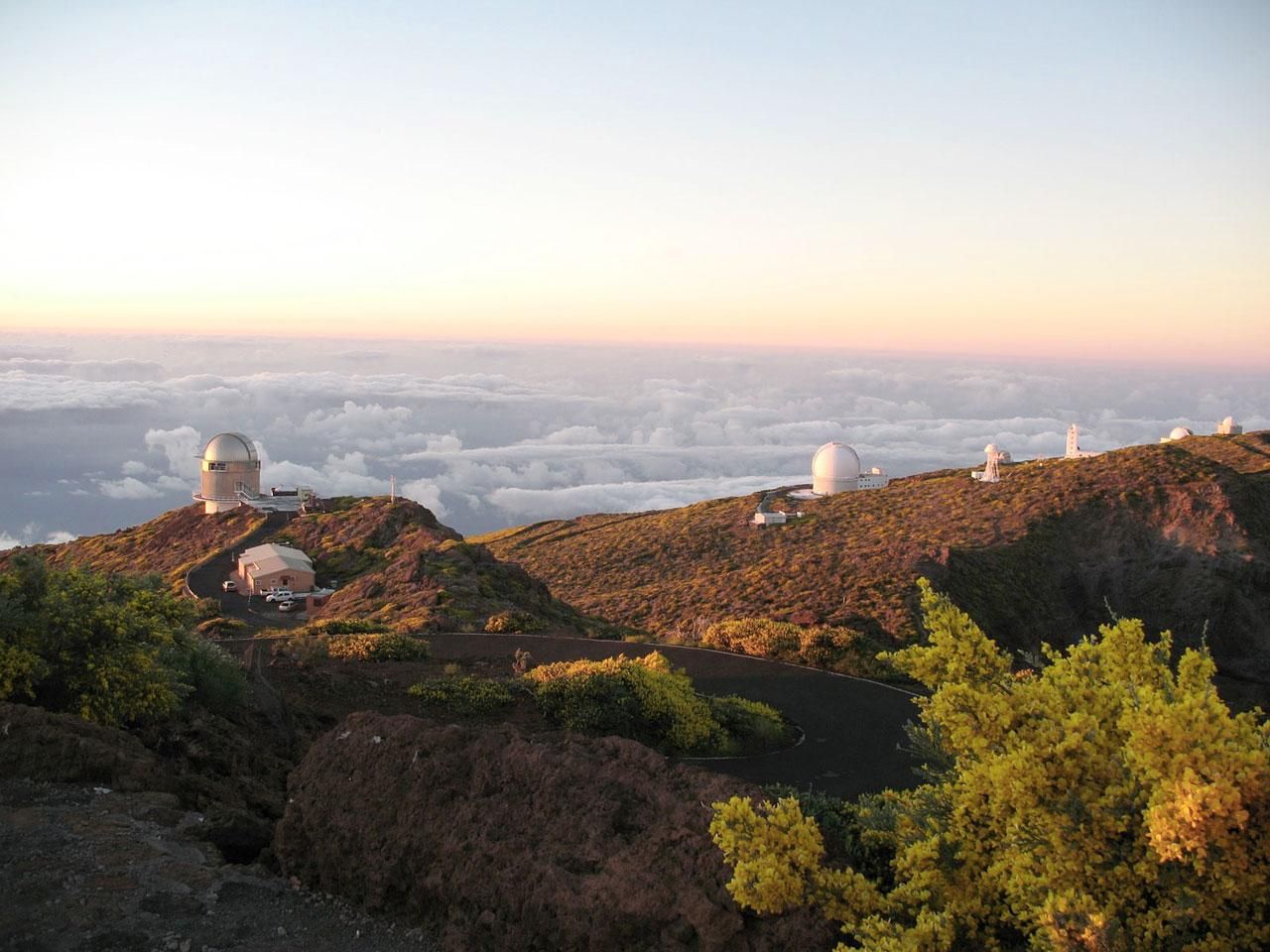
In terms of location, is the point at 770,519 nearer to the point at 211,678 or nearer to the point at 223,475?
the point at 223,475

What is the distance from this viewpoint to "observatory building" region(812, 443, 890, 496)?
59969 mm

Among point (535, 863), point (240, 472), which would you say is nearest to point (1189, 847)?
point (535, 863)

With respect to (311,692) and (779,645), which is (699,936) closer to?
(311,692)

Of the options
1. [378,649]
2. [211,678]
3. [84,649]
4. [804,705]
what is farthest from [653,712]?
[84,649]

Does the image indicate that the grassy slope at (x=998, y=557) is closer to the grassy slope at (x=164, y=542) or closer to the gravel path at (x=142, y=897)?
the grassy slope at (x=164, y=542)

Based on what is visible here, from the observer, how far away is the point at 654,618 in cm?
3045

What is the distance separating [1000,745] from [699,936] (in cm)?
184

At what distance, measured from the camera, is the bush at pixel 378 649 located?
15664 mm

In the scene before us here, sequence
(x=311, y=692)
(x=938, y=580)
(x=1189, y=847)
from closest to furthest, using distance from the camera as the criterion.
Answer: (x=1189, y=847) < (x=311, y=692) < (x=938, y=580)

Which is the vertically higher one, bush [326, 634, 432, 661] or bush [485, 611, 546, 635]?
bush [326, 634, 432, 661]

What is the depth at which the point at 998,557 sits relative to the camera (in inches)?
1328

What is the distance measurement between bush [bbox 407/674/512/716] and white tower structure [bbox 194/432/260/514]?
40197 millimetres

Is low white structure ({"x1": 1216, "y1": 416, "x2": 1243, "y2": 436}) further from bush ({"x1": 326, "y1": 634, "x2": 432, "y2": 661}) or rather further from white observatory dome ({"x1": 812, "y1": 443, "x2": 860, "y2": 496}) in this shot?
bush ({"x1": 326, "y1": 634, "x2": 432, "y2": 661})

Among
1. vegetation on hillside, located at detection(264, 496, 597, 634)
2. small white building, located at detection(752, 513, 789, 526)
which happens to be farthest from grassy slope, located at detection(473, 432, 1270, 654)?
vegetation on hillside, located at detection(264, 496, 597, 634)
